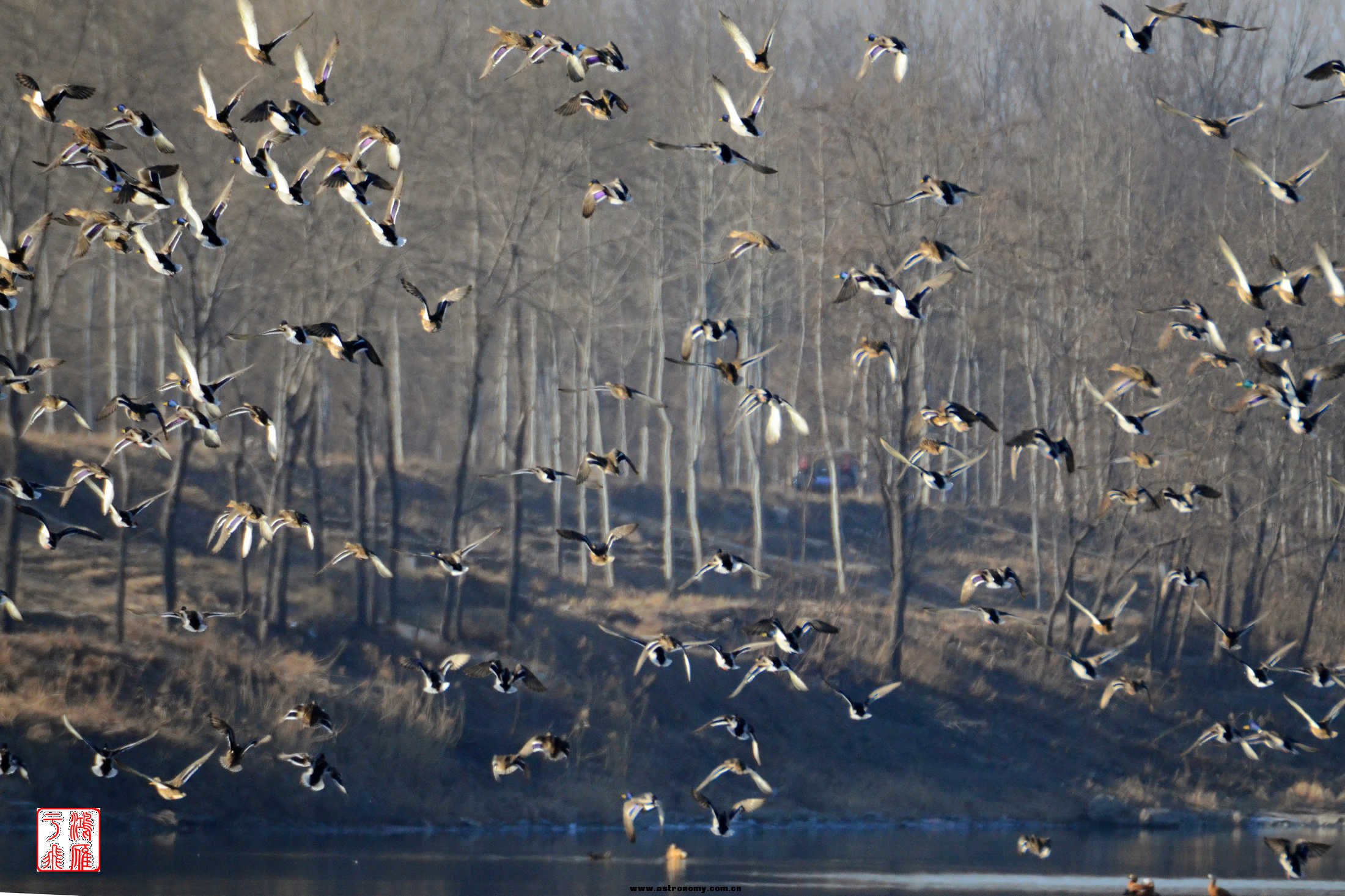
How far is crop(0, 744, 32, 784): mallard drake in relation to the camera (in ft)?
82.1

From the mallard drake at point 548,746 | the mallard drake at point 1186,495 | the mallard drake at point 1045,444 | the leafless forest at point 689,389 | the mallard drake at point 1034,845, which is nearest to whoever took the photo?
the mallard drake at point 1045,444

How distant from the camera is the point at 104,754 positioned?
2522cm

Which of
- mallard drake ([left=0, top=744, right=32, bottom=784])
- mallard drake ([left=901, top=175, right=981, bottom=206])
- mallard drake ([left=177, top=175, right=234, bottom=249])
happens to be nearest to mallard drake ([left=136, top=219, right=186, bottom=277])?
mallard drake ([left=177, top=175, right=234, bottom=249])

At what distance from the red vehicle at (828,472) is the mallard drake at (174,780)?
105 feet

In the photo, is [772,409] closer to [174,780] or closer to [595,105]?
[595,105]

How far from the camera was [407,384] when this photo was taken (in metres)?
68.6

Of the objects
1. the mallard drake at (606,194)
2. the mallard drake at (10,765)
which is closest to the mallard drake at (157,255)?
the mallard drake at (606,194)

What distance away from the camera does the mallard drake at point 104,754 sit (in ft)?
83.7

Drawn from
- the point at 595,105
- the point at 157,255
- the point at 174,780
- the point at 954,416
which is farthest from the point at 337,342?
the point at 174,780

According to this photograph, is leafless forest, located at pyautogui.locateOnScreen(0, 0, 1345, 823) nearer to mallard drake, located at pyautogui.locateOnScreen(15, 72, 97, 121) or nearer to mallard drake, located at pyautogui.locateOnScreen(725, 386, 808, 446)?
mallard drake, located at pyautogui.locateOnScreen(15, 72, 97, 121)

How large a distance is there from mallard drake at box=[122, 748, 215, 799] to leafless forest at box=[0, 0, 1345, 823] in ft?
1.58

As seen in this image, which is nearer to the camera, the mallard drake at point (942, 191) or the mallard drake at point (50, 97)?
the mallard drake at point (50, 97)

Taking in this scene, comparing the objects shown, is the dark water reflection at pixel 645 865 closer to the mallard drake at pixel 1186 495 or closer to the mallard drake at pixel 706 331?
the mallard drake at pixel 1186 495

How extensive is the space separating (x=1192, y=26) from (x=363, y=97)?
25.2m
